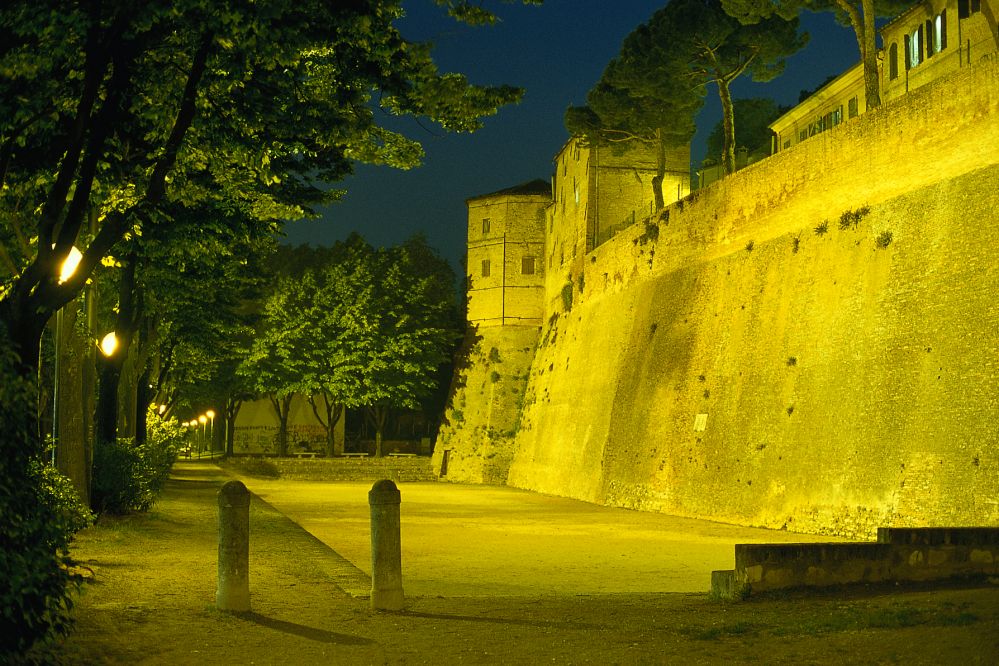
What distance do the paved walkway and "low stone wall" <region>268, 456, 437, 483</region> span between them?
14.8 meters

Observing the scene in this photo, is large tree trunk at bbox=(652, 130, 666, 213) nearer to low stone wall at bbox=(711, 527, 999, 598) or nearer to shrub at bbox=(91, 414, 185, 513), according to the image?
shrub at bbox=(91, 414, 185, 513)

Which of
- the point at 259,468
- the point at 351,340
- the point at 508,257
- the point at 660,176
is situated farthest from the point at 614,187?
the point at 259,468

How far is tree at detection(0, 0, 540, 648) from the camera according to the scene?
26.1ft

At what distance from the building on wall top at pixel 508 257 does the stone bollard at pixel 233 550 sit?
40020 millimetres

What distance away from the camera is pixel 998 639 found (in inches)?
236

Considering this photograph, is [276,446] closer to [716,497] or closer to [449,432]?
[449,432]

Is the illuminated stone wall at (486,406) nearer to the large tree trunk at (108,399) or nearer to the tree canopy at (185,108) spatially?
the large tree trunk at (108,399)

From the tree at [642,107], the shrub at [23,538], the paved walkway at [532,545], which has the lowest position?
the paved walkway at [532,545]

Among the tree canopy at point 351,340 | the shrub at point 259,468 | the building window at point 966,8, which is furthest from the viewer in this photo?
the tree canopy at point 351,340

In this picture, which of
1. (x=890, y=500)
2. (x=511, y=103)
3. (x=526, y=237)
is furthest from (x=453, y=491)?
(x=511, y=103)

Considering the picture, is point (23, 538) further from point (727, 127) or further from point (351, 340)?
point (351, 340)

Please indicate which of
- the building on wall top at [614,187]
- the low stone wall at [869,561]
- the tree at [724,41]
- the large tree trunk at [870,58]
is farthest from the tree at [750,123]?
the low stone wall at [869,561]

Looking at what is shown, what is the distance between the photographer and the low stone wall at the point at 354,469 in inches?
1796

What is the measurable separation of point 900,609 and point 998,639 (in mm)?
2057
